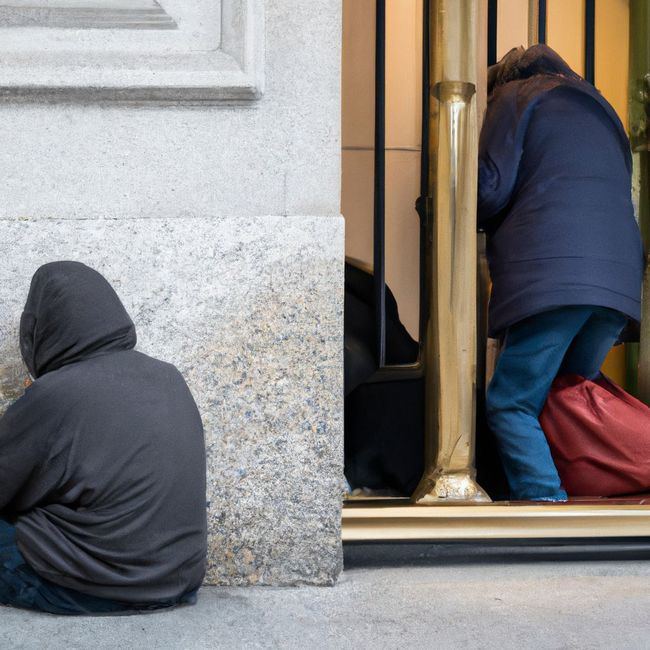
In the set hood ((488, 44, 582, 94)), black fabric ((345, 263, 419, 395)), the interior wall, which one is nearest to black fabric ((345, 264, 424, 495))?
black fabric ((345, 263, 419, 395))

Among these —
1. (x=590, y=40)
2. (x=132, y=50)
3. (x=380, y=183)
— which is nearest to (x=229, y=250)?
(x=132, y=50)

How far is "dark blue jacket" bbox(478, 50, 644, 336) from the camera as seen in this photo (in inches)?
160

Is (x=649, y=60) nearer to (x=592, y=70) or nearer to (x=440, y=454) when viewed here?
(x=592, y=70)

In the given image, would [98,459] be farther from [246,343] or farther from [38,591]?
[246,343]

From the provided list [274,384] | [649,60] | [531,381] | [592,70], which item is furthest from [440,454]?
[649,60]

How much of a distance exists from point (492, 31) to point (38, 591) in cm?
305

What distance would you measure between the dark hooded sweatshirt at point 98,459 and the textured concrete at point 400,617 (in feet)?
0.52

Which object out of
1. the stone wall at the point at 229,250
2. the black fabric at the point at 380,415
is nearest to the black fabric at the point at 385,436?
the black fabric at the point at 380,415

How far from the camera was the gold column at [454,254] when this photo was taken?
3945 millimetres

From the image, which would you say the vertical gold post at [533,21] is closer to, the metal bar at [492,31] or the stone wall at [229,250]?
the metal bar at [492,31]

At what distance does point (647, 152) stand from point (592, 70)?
62 cm

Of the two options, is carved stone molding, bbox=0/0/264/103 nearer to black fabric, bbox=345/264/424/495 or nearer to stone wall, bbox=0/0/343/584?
stone wall, bbox=0/0/343/584

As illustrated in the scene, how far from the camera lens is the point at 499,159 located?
13.7ft

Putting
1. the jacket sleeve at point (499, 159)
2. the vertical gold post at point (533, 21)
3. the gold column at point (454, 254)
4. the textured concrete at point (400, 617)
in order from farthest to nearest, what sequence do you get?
the vertical gold post at point (533, 21)
the jacket sleeve at point (499, 159)
the gold column at point (454, 254)
the textured concrete at point (400, 617)
